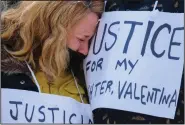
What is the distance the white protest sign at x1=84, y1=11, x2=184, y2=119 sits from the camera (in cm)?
194

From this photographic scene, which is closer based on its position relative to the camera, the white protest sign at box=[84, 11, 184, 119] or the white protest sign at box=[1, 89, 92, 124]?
the white protest sign at box=[84, 11, 184, 119]

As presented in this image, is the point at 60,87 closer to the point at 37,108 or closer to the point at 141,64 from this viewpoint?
the point at 37,108

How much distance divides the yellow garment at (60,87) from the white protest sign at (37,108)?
3 cm

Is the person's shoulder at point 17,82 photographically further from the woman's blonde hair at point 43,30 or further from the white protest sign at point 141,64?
the white protest sign at point 141,64

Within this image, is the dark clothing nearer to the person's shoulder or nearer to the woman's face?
the woman's face

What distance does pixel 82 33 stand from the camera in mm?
2111

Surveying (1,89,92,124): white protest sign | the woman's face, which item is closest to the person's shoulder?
(1,89,92,124): white protest sign

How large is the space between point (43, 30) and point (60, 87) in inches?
11.6

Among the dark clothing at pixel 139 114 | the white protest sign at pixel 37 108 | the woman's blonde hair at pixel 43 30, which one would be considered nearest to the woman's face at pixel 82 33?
the woman's blonde hair at pixel 43 30

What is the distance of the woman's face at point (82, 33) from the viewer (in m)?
2.11

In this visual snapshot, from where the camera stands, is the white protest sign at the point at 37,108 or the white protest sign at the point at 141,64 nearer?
the white protest sign at the point at 141,64

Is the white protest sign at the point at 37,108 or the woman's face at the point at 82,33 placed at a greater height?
the woman's face at the point at 82,33

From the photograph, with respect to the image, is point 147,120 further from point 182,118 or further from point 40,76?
point 40,76

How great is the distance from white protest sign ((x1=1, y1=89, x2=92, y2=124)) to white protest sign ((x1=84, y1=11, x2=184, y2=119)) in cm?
11
